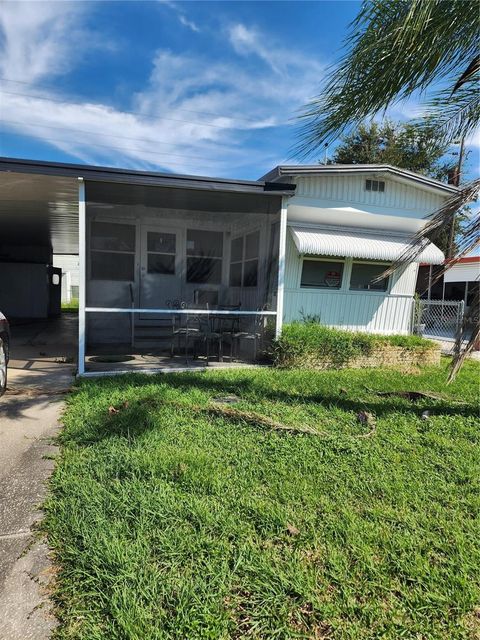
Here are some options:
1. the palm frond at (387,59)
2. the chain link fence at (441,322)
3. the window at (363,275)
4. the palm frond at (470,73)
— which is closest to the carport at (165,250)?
the window at (363,275)

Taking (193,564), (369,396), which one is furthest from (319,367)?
(193,564)

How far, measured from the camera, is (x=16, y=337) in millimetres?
11281

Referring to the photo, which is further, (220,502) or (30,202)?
(30,202)

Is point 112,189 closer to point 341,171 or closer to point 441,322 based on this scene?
point 341,171

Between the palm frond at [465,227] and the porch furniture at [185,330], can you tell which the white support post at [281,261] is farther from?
the palm frond at [465,227]

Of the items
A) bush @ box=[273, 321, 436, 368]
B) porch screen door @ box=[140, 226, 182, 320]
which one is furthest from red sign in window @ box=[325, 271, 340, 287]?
porch screen door @ box=[140, 226, 182, 320]

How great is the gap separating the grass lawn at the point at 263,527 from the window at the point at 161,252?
18.0 ft

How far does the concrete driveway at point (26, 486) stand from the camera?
2.06 m

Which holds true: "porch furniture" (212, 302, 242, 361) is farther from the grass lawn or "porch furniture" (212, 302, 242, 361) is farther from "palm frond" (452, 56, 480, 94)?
"palm frond" (452, 56, 480, 94)

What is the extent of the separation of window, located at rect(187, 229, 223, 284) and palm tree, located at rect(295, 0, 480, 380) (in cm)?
610

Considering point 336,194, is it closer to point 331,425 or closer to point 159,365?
point 159,365

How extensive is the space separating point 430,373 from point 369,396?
2692 mm

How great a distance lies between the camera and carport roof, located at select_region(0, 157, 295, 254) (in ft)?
19.7

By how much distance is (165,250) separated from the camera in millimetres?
9922
